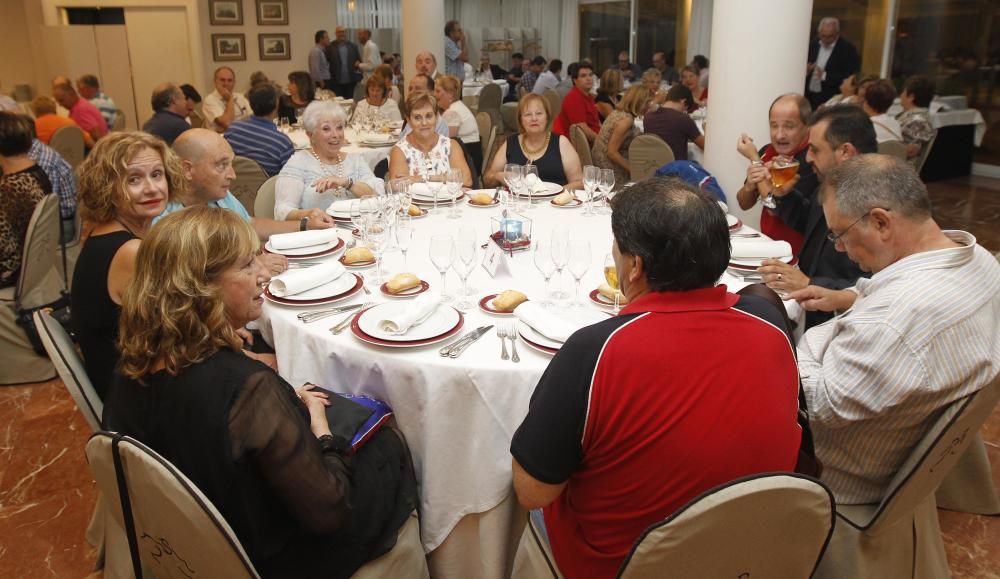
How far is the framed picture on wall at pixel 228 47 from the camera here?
1307 centimetres

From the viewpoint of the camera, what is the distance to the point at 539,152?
15.6 feet

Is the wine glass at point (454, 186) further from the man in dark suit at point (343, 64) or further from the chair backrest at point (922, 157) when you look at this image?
the man in dark suit at point (343, 64)

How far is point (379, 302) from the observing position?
244cm

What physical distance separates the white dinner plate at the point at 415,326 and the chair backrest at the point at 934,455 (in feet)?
4.06

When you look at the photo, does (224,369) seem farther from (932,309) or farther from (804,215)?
(804,215)

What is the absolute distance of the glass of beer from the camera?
3252 mm

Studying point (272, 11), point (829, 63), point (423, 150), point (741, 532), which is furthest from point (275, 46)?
point (741, 532)

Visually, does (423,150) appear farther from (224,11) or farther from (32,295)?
(224,11)

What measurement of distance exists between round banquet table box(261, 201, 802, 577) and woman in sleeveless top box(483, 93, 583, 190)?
2519 mm

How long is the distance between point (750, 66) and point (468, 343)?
3.31 metres

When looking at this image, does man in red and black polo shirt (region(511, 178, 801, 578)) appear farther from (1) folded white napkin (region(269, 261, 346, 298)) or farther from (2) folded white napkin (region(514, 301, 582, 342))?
(1) folded white napkin (region(269, 261, 346, 298))

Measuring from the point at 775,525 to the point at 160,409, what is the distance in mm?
1250

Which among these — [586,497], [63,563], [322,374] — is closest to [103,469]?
[322,374]

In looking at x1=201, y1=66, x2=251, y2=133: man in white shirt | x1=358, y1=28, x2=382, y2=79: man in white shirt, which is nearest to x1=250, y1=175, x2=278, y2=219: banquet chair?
x1=201, y1=66, x2=251, y2=133: man in white shirt
